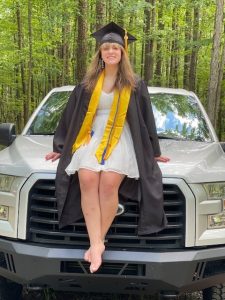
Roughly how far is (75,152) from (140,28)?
1801 centimetres

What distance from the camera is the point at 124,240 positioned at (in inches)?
131

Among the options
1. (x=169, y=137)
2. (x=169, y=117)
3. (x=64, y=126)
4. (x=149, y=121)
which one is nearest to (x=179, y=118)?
(x=169, y=117)

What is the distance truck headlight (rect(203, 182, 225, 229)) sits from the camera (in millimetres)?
3404

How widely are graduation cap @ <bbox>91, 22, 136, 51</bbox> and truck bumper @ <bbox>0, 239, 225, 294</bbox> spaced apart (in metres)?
1.54

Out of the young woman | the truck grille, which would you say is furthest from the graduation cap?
the truck grille

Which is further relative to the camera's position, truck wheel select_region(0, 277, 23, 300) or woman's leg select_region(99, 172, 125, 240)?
truck wheel select_region(0, 277, 23, 300)

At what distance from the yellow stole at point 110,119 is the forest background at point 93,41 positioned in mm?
8875

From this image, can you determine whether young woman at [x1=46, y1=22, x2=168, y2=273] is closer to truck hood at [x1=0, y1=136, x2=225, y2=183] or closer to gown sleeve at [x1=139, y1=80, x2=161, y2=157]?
gown sleeve at [x1=139, y1=80, x2=161, y2=157]

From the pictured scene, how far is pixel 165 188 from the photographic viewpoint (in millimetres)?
3348

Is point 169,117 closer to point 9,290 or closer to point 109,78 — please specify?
point 109,78

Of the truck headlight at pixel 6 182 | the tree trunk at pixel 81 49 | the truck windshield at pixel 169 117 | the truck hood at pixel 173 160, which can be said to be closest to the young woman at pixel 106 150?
the truck hood at pixel 173 160

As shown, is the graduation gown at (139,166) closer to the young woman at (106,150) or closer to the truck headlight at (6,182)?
the young woman at (106,150)

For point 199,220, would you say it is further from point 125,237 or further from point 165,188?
point 125,237

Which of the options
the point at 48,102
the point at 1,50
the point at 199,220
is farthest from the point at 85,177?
the point at 1,50
